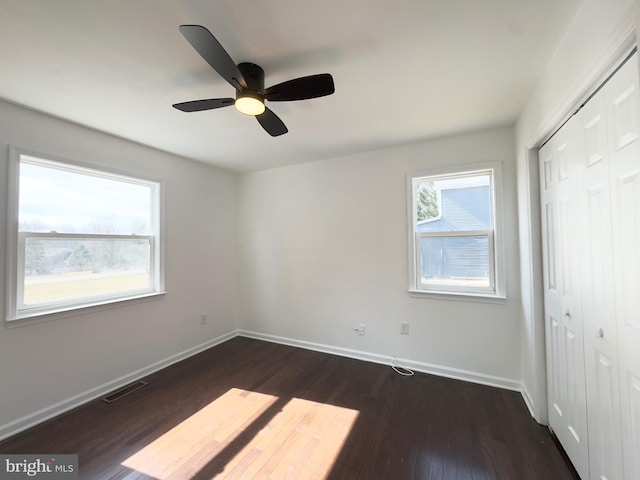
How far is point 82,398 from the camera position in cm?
228

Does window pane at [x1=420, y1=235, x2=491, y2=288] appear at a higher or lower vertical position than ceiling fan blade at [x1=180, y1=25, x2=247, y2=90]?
lower

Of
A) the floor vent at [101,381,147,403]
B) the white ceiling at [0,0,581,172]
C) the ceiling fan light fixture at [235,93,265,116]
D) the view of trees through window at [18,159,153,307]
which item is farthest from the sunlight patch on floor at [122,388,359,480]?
the white ceiling at [0,0,581,172]

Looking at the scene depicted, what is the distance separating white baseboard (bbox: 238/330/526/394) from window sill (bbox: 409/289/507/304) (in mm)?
722

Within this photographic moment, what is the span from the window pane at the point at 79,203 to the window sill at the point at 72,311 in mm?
687

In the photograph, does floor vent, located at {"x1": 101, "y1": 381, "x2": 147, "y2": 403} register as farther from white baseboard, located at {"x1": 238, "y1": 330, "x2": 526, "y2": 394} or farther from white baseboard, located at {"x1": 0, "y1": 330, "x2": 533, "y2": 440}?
white baseboard, located at {"x1": 238, "y1": 330, "x2": 526, "y2": 394}

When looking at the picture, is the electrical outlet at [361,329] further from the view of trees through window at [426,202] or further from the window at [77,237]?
the window at [77,237]

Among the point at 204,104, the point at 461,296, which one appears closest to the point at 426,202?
the point at 461,296

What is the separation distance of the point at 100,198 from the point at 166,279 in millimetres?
1076

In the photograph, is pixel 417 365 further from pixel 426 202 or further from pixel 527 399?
pixel 426 202

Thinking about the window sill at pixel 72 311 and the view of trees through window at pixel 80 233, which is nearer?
the window sill at pixel 72 311

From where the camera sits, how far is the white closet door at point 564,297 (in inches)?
57.8

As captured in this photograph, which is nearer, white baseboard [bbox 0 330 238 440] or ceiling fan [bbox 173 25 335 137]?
ceiling fan [bbox 173 25 335 137]

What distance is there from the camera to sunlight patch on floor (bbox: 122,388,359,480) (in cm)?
159

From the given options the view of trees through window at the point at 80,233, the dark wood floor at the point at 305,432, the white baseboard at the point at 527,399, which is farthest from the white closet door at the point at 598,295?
the view of trees through window at the point at 80,233
